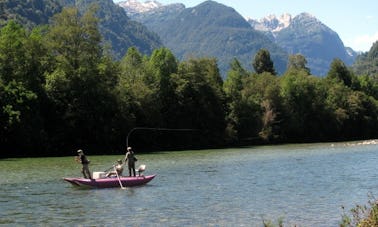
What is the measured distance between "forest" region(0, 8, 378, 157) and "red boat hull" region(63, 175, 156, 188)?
3421 cm

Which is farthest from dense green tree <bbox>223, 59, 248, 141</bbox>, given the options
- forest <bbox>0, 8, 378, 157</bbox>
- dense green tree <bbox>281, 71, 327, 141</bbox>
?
dense green tree <bbox>281, 71, 327, 141</bbox>

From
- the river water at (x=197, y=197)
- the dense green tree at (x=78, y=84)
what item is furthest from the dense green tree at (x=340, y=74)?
the river water at (x=197, y=197)

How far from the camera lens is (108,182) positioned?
119 feet

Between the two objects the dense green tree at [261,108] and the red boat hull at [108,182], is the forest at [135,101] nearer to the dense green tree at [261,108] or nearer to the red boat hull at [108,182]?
the dense green tree at [261,108]

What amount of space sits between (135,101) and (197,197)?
5343 centimetres

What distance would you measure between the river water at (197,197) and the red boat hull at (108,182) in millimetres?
526

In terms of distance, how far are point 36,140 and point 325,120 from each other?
68706 mm

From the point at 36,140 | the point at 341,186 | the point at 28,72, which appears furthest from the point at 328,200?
the point at 28,72

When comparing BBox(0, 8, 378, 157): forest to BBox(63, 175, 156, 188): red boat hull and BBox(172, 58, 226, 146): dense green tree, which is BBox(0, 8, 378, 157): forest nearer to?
BBox(172, 58, 226, 146): dense green tree

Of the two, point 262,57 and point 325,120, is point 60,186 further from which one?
point 262,57

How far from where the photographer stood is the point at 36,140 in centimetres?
7044

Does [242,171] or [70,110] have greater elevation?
[70,110]

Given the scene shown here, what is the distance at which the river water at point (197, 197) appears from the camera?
965 inches

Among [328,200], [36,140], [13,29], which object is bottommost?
[328,200]
